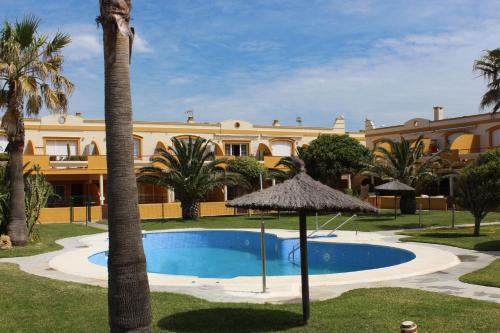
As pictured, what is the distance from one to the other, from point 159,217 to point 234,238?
1160 cm

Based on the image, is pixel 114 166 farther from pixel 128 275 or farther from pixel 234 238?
pixel 234 238

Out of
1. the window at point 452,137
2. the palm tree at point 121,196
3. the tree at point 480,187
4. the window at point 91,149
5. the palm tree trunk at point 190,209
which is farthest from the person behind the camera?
the window at point 452,137

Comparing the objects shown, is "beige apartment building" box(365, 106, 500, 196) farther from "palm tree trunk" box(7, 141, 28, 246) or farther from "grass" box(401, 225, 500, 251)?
"palm tree trunk" box(7, 141, 28, 246)

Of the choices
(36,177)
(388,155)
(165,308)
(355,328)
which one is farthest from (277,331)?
(388,155)

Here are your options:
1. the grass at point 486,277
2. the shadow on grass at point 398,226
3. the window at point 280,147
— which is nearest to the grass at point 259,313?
the grass at point 486,277

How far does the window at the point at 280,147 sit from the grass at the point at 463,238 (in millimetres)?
25701

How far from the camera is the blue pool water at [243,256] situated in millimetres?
17625

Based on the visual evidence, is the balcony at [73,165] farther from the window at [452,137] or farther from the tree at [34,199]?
the window at [452,137]

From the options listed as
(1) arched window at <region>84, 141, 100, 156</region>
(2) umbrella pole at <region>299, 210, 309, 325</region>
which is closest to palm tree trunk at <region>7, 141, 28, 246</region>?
(2) umbrella pole at <region>299, 210, 309, 325</region>

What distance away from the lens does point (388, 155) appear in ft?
109

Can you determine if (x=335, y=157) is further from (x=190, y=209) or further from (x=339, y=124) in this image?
(x=339, y=124)

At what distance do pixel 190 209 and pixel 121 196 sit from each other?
1100 inches

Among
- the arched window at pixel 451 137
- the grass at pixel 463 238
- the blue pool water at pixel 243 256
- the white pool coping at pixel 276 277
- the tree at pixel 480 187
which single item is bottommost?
the blue pool water at pixel 243 256

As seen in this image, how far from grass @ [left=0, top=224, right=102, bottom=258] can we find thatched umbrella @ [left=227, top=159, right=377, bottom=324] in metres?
12.0
